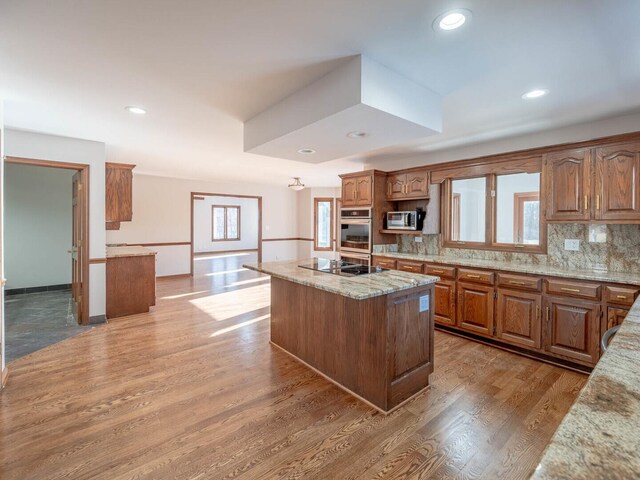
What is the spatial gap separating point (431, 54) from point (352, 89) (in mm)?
527

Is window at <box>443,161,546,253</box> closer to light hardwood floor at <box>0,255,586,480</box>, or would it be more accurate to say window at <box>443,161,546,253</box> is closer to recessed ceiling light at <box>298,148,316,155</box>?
light hardwood floor at <box>0,255,586,480</box>

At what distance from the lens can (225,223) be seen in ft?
43.9

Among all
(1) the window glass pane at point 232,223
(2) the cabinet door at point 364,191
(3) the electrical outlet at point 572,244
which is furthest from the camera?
(1) the window glass pane at point 232,223

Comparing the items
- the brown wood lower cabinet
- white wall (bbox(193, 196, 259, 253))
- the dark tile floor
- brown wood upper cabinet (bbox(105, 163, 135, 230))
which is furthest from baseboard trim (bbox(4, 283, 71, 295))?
the brown wood lower cabinet

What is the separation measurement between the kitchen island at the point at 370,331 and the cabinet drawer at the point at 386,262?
157 centimetres

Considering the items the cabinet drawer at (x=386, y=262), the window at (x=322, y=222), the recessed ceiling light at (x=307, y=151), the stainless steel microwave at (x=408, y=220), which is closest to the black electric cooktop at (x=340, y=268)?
the recessed ceiling light at (x=307, y=151)

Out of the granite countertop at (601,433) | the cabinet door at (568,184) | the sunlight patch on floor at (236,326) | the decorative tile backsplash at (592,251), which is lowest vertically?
the sunlight patch on floor at (236,326)

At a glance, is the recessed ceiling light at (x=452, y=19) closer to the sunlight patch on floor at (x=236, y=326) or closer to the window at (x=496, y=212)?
the window at (x=496, y=212)

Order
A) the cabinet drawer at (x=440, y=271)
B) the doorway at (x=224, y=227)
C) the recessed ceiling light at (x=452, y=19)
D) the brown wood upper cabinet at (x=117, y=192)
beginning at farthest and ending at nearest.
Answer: the doorway at (x=224, y=227), the brown wood upper cabinet at (x=117, y=192), the cabinet drawer at (x=440, y=271), the recessed ceiling light at (x=452, y=19)

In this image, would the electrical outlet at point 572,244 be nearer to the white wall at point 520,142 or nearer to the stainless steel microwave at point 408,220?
the white wall at point 520,142

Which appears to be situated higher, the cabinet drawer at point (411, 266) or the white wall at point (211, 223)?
the white wall at point (211, 223)

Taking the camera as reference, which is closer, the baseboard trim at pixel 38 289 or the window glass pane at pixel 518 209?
the window glass pane at pixel 518 209

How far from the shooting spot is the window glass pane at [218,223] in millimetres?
13016

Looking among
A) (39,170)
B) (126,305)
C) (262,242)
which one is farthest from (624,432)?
(262,242)
